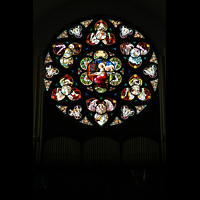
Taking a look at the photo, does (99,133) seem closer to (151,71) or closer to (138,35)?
(151,71)

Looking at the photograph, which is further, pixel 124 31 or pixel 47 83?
pixel 124 31

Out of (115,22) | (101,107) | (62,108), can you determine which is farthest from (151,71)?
(62,108)

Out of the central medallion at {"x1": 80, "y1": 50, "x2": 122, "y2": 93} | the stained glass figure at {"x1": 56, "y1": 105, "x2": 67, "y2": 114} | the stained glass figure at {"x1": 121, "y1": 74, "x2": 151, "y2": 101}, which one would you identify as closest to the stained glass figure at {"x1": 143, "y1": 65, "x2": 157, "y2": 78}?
the stained glass figure at {"x1": 121, "y1": 74, "x2": 151, "y2": 101}

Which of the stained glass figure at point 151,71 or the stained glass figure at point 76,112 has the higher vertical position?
the stained glass figure at point 151,71

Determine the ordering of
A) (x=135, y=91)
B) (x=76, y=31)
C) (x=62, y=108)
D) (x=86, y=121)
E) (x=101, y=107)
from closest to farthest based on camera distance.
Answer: (x=86, y=121)
(x=62, y=108)
(x=101, y=107)
(x=135, y=91)
(x=76, y=31)

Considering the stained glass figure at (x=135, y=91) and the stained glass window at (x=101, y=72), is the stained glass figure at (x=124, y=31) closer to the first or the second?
the stained glass window at (x=101, y=72)

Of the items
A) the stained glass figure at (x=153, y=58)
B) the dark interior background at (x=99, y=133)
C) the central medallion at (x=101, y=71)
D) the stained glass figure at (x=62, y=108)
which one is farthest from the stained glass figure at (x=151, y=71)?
the stained glass figure at (x=62, y=108)

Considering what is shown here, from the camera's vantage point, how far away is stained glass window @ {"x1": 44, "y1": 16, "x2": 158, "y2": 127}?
1138 centimetres

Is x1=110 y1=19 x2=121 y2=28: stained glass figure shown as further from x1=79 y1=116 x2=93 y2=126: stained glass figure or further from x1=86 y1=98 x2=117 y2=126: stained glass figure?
x1=79 y1=116 x2=93 y2=126: stained glass figure

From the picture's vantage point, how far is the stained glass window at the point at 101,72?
11375 mm

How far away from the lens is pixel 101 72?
39.4 feet
